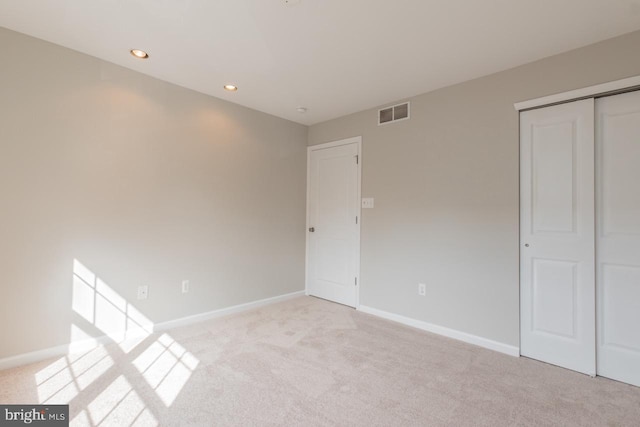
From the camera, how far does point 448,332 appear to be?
9.30 feet

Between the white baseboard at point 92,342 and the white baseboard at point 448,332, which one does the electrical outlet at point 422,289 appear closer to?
the white baseboard at point 448,332

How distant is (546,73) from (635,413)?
2.42 m

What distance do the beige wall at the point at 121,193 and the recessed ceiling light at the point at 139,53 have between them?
321mm

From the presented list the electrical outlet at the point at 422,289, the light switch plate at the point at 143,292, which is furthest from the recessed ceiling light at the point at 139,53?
the electrical outlet at the point at 422,289

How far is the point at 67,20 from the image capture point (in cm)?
199

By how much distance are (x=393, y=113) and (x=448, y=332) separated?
2.40m

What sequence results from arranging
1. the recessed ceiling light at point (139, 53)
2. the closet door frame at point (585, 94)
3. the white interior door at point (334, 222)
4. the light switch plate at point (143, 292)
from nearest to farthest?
1. the closet door frame at point (585, 94)
2. the recessed ceiling light at point (139, 53)
3. the light switch plate at point (143, 292)
4. the white interior door at point (334, 222)

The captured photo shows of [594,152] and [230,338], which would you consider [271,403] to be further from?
[594,152]

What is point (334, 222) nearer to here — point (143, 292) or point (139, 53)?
point (143, 292)

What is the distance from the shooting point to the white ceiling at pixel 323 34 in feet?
6.00

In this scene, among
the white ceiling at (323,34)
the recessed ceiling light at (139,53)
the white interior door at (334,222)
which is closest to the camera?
the white ceiling at (323,34)

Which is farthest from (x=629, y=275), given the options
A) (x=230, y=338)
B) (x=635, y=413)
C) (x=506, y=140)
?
(x=230, y=338)

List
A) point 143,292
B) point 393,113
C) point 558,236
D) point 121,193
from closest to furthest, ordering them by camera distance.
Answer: point 558,236 < point 121,193 < point 143,292 < point 393,113

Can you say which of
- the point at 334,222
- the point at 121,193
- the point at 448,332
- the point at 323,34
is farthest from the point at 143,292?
the point at 448,332
